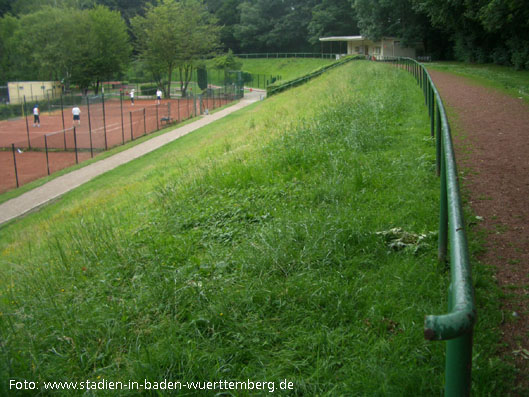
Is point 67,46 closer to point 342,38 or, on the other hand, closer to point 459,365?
point 342,38

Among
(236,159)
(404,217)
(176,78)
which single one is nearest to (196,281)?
(404,217)

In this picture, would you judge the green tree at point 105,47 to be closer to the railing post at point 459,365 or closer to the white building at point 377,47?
the white building at point 377,47

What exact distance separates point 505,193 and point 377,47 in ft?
223

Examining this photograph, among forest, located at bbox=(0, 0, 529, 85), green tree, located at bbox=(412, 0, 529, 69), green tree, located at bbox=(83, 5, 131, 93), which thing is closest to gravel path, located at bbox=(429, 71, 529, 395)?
green tree, located at bbox=(412, 0, 529, 69)

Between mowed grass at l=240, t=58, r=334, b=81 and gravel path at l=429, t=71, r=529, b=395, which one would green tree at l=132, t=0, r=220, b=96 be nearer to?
mowed grass at l=240, t=58, r=334, b=81

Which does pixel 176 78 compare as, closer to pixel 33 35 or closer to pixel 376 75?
pixel 33 35

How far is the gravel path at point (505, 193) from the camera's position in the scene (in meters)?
3.84

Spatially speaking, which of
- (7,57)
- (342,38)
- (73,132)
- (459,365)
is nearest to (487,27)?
(73,132)

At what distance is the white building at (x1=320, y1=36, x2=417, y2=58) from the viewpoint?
6425cm

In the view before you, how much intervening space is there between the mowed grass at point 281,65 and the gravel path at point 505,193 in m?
69.2

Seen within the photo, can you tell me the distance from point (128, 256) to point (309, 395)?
3.06 m

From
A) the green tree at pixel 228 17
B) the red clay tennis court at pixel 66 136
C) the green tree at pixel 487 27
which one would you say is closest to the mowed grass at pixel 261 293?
the red clay tennis court at pixel 66 136

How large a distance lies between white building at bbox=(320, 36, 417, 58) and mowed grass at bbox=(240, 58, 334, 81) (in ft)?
14.4

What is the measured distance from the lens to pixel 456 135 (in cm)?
1055
